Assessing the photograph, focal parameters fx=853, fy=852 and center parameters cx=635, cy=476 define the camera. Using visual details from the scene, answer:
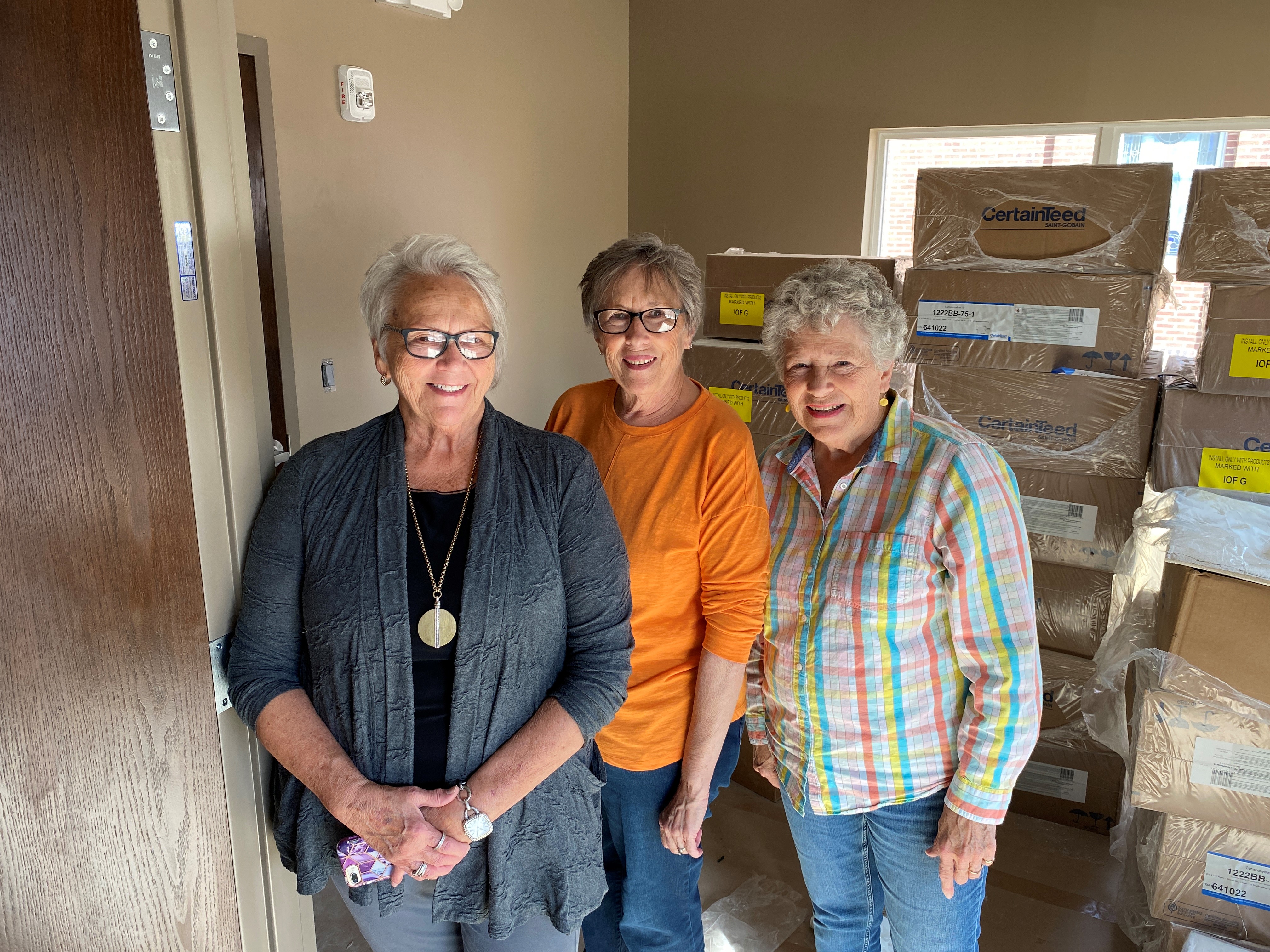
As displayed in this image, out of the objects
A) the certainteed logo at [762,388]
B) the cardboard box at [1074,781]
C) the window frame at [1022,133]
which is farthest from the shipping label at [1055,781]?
the window frame at [1022,133]

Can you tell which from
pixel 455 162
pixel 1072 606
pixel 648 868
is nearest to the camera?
pixel 648 868

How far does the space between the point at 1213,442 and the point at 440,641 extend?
6.04 feet

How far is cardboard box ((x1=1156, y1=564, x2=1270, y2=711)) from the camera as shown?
4.87 ft

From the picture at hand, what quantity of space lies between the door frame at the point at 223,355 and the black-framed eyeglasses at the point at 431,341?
0.60 feet

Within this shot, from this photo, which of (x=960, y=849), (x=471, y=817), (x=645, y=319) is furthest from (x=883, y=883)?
(x=645, y=319)

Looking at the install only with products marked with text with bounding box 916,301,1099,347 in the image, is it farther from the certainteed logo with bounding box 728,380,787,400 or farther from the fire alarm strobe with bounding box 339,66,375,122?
the fire alarm strobe with bounding box 339,66,375,122

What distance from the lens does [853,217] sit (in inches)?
135

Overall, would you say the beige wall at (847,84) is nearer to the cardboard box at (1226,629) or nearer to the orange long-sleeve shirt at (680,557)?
the cardboard box at (1226,629)

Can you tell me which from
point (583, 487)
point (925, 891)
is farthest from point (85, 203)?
point (925, 891)

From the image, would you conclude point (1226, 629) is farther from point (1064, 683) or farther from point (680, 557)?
point (680, 557)

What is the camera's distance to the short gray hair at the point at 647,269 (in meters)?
1.39

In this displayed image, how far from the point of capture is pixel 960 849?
1.25 meters

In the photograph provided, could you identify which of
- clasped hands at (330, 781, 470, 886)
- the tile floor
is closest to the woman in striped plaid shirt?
clasped hands at (330, 781, 470, 886)

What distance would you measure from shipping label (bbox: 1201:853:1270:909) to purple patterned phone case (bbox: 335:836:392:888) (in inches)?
63.0
